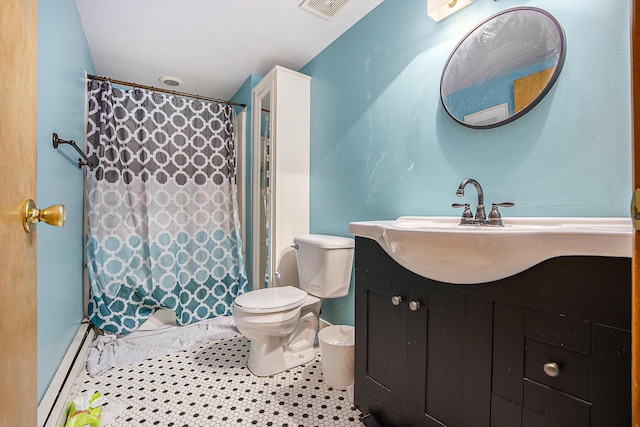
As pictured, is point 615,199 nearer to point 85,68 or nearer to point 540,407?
point 540,407

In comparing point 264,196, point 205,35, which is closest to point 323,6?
point 205,35

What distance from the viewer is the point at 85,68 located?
200cm

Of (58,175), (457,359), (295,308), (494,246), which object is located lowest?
(295,308)

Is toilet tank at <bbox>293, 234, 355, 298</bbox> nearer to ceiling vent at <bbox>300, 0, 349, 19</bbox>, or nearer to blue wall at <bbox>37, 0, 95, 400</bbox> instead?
blue wall at <bbox>37, 0, 95, 400</bbox>

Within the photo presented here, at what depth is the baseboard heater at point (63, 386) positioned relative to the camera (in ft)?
3.64

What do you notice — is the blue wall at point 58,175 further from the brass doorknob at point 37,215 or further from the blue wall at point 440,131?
the blue wall at point 440,131

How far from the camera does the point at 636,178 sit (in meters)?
0.37

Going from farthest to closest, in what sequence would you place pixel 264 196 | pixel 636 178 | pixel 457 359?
pixel 264 196 → pixel 457 359 → pixel 636 178

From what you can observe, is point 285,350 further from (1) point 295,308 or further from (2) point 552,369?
(2) point 552,369

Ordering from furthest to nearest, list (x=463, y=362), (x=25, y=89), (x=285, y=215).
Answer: (x=285, y=215) < (x=463, y=362) < (x=25, y=89)

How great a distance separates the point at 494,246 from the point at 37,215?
99 centimetres

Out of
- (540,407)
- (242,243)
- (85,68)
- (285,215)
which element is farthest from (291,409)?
(85,68)

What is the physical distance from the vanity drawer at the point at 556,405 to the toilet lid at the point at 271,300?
3.56ft

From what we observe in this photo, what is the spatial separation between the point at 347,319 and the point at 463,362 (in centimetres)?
107
